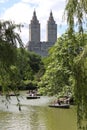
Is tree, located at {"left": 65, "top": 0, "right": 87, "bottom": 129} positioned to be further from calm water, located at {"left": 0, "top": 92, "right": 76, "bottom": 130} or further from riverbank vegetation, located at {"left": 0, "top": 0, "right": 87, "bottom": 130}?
calm water, located at {"left": 0, "top": 92, "right": 76, "bottom": 130}

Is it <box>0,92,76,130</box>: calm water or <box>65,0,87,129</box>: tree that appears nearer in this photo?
<box>65,0,87,129</box>: tree

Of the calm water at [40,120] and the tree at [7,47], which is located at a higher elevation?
the tree at [7,47]

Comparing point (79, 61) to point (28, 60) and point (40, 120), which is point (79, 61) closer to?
point (28, 60)

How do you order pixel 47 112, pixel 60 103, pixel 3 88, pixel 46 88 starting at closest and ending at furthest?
pixel 3 88
pixel 47 112
pixel 60 103
pixel 46 88

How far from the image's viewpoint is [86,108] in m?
9.51

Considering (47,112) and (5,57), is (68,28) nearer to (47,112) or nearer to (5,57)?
(5,57)

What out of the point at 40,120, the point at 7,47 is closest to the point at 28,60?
the point at 7,47

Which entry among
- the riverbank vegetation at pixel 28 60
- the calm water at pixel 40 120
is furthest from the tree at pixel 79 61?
the calm water at pixel 40 120

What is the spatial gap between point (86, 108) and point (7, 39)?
260 cm

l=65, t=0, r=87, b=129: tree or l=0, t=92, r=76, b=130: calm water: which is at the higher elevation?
l=65, t=0, r=87, b=129: tree

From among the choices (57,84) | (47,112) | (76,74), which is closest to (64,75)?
(57,84)

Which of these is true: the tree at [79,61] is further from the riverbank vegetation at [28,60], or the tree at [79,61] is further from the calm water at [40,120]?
the calm water at [40,120]

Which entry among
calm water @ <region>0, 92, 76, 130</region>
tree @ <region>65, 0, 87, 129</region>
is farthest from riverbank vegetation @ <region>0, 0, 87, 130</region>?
calm water @ <region>0, 92, 76, 130</region>

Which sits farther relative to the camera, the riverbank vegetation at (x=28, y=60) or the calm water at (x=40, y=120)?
the calm water at (x=40, y=120)
